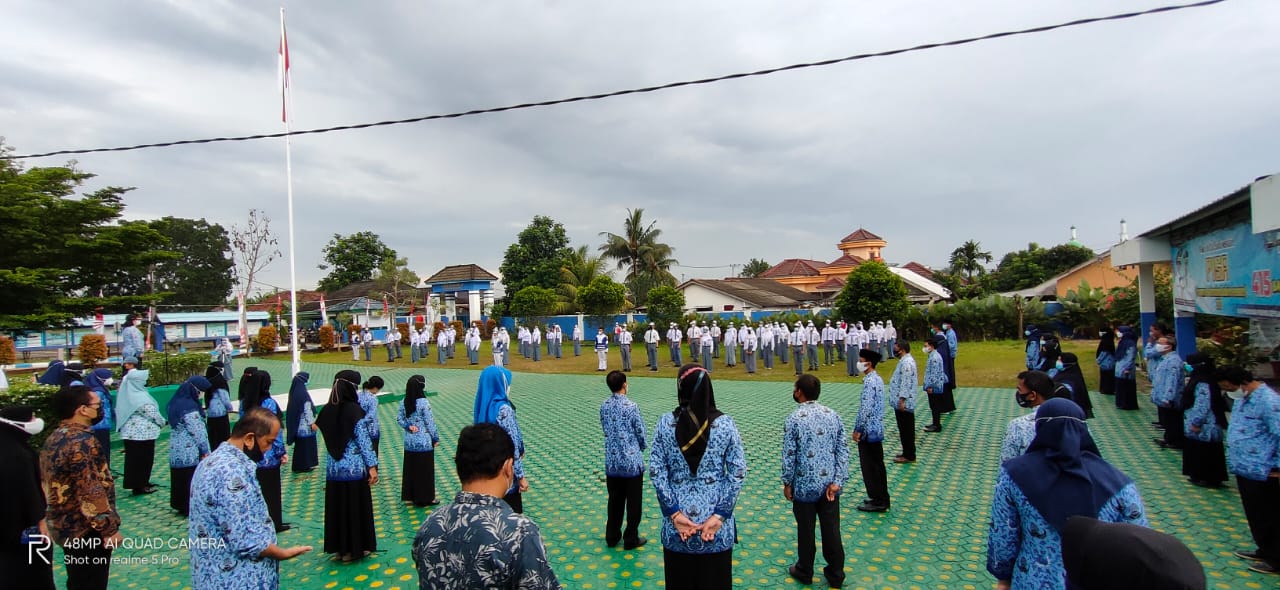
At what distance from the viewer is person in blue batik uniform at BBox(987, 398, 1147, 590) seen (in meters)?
2.24

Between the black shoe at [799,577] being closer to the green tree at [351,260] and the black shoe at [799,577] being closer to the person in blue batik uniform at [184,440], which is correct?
the person in blue batik uniform at [184,440]

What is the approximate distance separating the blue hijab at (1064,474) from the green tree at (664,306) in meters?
20.6

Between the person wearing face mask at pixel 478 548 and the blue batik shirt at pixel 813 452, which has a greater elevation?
the person wearing face mask at pixel 478 548

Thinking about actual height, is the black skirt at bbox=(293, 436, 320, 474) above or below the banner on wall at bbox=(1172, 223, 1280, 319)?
below

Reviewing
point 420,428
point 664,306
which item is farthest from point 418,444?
point 664,306

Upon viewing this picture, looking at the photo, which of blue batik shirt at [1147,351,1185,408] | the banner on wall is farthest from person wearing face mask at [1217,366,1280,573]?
the banner on wall

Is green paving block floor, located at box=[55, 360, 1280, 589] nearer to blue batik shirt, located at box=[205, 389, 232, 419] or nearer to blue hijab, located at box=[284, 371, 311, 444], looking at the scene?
blue hijab, located at box=[284, 371, 311, 444]

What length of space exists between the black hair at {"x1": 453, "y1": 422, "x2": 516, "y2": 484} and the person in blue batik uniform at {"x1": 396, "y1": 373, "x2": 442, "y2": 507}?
3715 mm

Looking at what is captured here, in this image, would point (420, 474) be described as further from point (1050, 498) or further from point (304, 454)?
point (1050, 498)

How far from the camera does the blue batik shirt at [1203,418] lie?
203 inches

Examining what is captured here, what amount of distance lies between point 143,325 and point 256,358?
7.53 metres

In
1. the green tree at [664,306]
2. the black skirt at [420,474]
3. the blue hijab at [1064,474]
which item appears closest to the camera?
the blue hijab at [1064,474]

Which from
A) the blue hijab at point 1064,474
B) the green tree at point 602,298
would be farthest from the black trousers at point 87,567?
the green tree at point 602,298

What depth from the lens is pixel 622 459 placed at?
177 inches
